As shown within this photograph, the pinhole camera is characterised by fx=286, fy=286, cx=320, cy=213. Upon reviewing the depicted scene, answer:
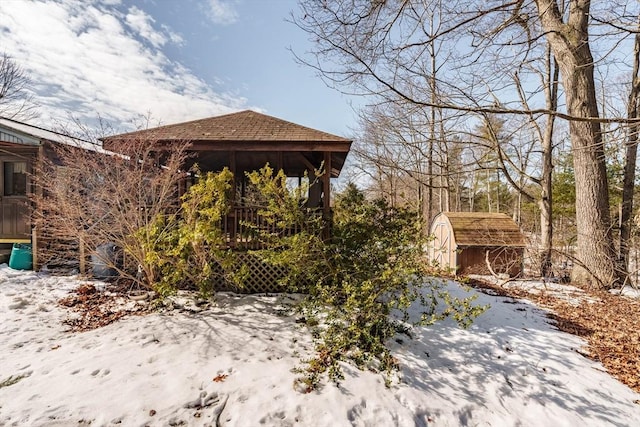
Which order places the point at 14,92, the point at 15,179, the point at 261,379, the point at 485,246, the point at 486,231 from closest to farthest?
the point at 261,379, the point at 15,179, the point at 485,246, the point at 486,231, the point at 14,92

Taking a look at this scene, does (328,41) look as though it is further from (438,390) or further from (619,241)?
(619,241)

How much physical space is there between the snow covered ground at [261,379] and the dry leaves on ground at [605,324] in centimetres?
31

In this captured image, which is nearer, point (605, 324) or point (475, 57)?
point (605, 324)

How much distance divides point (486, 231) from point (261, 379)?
963 cm

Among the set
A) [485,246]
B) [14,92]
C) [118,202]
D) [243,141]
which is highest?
[14,92]

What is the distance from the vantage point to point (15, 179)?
8555 millimetres

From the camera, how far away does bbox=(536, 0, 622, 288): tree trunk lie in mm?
7324

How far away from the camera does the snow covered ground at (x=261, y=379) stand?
2986mm

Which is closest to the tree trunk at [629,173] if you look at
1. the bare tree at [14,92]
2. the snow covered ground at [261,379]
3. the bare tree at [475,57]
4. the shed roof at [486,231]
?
the bare tree at [475,57]

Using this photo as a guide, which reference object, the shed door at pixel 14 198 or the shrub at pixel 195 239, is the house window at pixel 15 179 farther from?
the shrub at pixel 195 239

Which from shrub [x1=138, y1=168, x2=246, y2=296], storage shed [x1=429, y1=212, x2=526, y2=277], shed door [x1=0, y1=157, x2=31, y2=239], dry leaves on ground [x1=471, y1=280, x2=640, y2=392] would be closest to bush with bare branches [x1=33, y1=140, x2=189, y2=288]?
shrub [x1=138, y1=168, x2=246, y2=296]

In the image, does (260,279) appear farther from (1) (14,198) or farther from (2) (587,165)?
(2) (587,165)

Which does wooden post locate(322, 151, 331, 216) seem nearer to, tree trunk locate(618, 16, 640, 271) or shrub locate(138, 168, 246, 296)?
shrub locate(138, 168, 246, 296)

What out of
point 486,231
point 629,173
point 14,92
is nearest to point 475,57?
point 486,231
